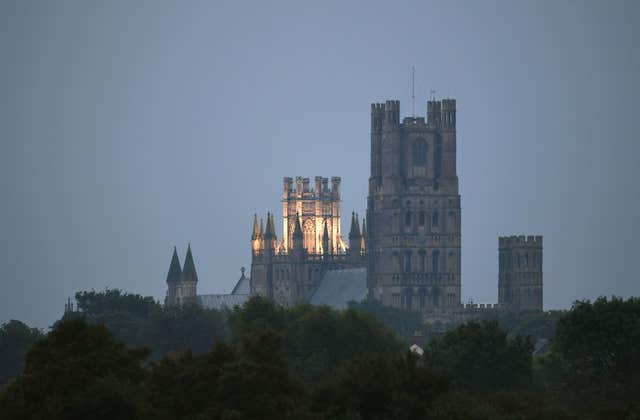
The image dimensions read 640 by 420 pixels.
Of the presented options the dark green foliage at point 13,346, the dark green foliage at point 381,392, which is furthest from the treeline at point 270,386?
the dark green foliage at point 13,346

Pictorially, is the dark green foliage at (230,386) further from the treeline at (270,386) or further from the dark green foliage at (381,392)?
the dark green foliage at (381,392)

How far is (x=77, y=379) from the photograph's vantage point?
3917 inches

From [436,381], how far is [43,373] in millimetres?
15718

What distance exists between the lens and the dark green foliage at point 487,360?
123 metres

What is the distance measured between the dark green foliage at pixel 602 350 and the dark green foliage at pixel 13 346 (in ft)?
180

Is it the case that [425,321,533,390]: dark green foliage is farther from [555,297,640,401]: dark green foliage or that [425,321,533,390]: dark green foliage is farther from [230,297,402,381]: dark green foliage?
[230,297,402,381]: dark green foliage

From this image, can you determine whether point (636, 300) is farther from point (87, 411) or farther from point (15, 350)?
point (15, 350)

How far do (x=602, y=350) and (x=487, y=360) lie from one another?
19.3 feet

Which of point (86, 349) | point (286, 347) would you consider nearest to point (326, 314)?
point (286, 347)

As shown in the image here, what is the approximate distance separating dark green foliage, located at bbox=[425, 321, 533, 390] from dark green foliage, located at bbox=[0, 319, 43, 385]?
51845 millimetres

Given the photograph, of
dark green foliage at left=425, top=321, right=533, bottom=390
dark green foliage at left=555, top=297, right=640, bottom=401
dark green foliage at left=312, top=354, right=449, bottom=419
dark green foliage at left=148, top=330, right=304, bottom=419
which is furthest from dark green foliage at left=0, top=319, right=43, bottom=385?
dark green foliage at left=312, top=354, right=449, bottom=419

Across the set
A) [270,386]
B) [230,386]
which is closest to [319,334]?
[270,386]

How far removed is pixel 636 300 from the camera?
5246 inches

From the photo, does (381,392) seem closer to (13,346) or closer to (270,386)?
(270,386)
